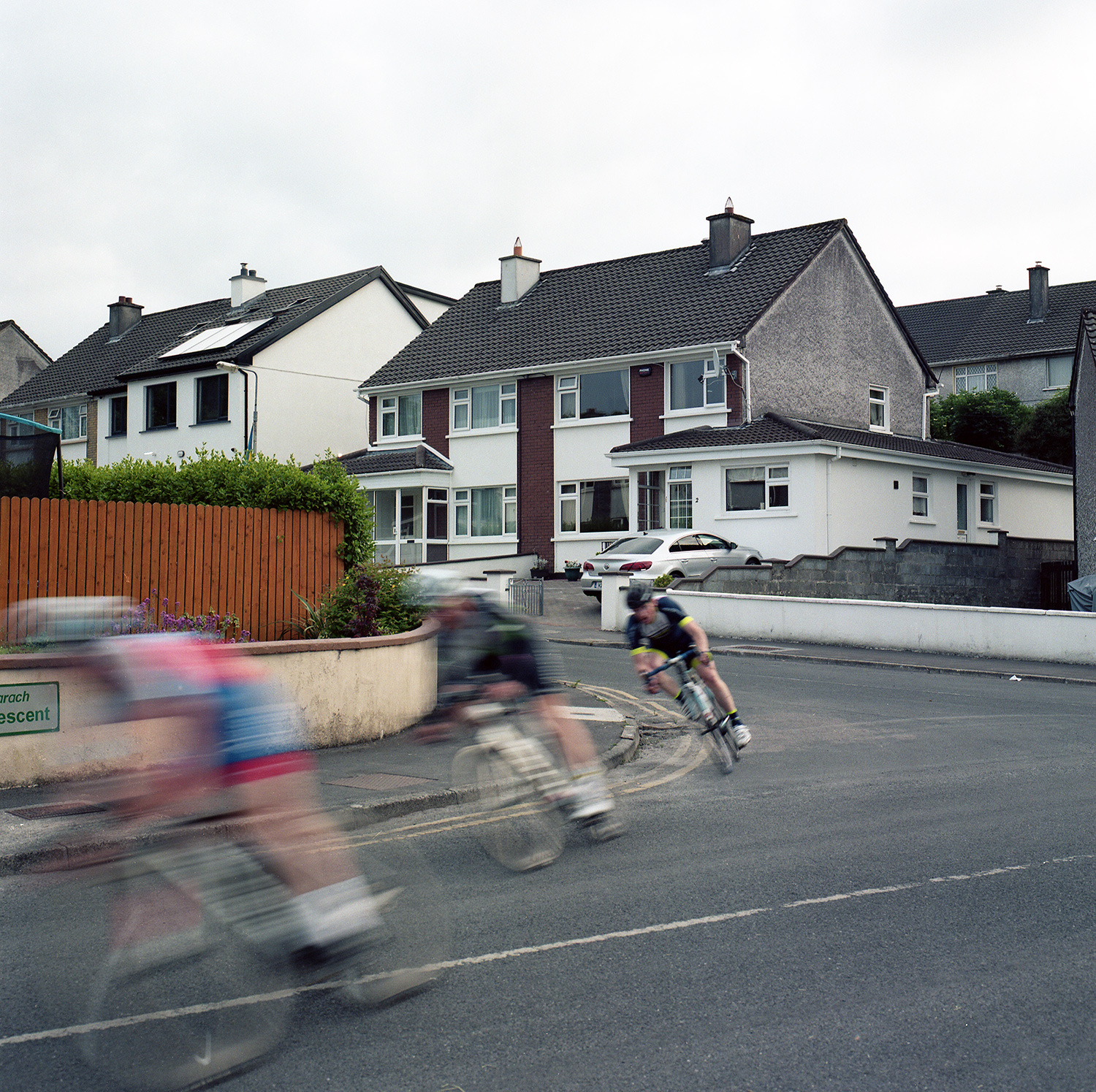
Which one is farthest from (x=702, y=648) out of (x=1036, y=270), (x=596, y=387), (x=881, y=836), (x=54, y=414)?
(x=1036, y=270)

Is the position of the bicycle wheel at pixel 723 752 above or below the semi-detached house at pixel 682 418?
below

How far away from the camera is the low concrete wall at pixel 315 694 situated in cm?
861

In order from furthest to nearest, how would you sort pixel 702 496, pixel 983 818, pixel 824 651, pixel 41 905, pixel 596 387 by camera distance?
pixel 596 387 → pixel 702 496 → pixel 824 651 → pixel 983 818 → pixel 41 905

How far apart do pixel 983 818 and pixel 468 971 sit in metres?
4.35

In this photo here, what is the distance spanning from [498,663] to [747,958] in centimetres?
213

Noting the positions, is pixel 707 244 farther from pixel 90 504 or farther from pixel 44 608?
pixel 44 608

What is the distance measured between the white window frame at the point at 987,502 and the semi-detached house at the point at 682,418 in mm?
79

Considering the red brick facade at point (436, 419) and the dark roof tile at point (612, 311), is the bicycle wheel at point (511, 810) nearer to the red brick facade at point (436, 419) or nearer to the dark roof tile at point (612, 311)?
the dark roof tile at point (612, 311)

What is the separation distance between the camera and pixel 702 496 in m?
29.2

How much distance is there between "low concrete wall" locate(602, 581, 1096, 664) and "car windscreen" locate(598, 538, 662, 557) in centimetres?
245

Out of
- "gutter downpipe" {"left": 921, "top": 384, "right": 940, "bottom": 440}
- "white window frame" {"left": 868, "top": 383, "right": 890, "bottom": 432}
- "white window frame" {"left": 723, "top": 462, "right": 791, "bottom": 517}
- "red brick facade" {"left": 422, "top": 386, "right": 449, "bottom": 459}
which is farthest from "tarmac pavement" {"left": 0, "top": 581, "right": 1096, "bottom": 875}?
"red brick facade" {"left": 422, "top": 386, "right": 449, "bottom": 459}

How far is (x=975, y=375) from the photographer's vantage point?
5438 cm

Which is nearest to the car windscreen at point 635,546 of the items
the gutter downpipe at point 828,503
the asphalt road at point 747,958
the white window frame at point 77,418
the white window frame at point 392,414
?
the gutter downpipe at point 828,503

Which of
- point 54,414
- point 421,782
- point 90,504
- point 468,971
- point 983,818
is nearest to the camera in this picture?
point 468,971
